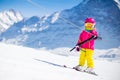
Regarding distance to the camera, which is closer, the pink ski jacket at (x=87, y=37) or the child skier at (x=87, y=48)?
Result: the child skier at (x=87, y=48)

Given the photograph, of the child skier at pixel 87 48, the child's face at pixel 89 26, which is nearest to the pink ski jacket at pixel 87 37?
the child skier at pixel 87 48

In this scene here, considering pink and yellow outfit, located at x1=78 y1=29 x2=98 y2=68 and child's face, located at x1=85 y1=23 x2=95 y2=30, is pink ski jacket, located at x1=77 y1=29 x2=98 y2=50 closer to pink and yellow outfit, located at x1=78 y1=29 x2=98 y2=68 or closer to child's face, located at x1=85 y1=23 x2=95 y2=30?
pink and yellow outfit, located at x1=78 y1=29 x2=98 y2=68

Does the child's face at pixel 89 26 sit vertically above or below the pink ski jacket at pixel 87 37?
above

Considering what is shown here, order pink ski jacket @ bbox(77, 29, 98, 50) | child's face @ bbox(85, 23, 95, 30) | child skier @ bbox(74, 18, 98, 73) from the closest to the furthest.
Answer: child skier @ bbox(74, 18, 98, 73)
pink ski jacket @ bbox(77, 29, 98, 50)
child's face @ bbox(85, 23, 95, 30)

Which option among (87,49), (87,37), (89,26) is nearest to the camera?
(87,49)

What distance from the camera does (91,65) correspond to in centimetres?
848

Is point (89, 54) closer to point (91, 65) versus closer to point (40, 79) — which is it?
point (91, 65)

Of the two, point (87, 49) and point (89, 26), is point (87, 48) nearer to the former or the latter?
point (87, 49)

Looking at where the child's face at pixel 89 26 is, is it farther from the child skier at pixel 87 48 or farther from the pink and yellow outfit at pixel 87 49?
the pink and yellow outfit at pixel 87 49

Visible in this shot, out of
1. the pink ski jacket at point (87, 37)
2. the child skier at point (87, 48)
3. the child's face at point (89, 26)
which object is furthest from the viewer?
the child's face at point (89, 26)

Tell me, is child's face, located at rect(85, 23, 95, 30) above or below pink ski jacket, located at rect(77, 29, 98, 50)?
above

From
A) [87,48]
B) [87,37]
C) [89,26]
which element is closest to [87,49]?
[87,48]

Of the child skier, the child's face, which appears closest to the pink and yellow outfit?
the child skier

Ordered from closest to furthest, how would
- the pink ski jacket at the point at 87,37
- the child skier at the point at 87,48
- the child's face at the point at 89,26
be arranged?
the child skier at the point at 87,48, the pink ski jacket at the point at 87,37, the child's face at the point at 89,26
